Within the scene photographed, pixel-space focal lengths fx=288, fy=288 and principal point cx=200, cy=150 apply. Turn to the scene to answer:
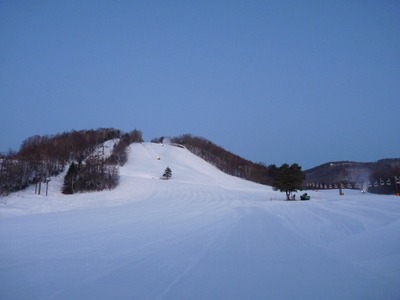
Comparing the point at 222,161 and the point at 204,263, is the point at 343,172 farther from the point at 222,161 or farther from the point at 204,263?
the point at 204,263

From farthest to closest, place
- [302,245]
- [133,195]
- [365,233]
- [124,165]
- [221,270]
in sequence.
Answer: [124,165]
[133,195]
[365,233]
[302,245]
[221,270]

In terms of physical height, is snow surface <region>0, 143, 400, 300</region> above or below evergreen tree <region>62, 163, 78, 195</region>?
below

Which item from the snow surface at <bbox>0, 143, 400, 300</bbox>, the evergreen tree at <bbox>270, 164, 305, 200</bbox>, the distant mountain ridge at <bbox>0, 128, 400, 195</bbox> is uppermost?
the distant mountain ridge at <bbox>0, 128, 400, 195</bbox>

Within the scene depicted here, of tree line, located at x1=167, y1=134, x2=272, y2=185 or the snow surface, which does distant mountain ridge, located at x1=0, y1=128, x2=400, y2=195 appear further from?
the snow surface

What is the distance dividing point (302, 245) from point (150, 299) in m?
5.00

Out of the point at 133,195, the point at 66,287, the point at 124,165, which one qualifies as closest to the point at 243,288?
the point at 66,287

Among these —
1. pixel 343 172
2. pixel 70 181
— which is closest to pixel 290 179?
pixel 70 181

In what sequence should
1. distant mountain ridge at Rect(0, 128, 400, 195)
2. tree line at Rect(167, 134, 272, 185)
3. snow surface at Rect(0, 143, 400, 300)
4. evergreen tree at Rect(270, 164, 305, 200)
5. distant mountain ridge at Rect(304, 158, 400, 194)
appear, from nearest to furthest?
snow surface at Rect(0, 143, 400, 300) → evergreen tree at Rect(270, 164, 305, 200) → distant mountain ridge at Rect(0, 128, 400, 195) → distant mountain ridge at Rect(304, 158, 400, 194) → tree line at Rect(167, 134, 272, 185)

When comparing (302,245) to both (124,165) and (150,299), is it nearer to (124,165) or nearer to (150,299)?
(150,299)

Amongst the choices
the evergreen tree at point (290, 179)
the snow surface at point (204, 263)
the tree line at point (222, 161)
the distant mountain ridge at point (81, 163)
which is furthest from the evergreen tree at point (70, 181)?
the tree line at point (222, 161)

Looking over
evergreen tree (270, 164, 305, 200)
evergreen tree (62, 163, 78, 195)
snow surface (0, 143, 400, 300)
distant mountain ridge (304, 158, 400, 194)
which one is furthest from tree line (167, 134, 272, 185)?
snow surface (0, 143, 400, 300)

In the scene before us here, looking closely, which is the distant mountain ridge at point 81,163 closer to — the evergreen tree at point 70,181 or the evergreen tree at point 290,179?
the evergreen tree at point 70,181

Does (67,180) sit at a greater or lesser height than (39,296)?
greater

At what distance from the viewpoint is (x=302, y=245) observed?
7.81 m
